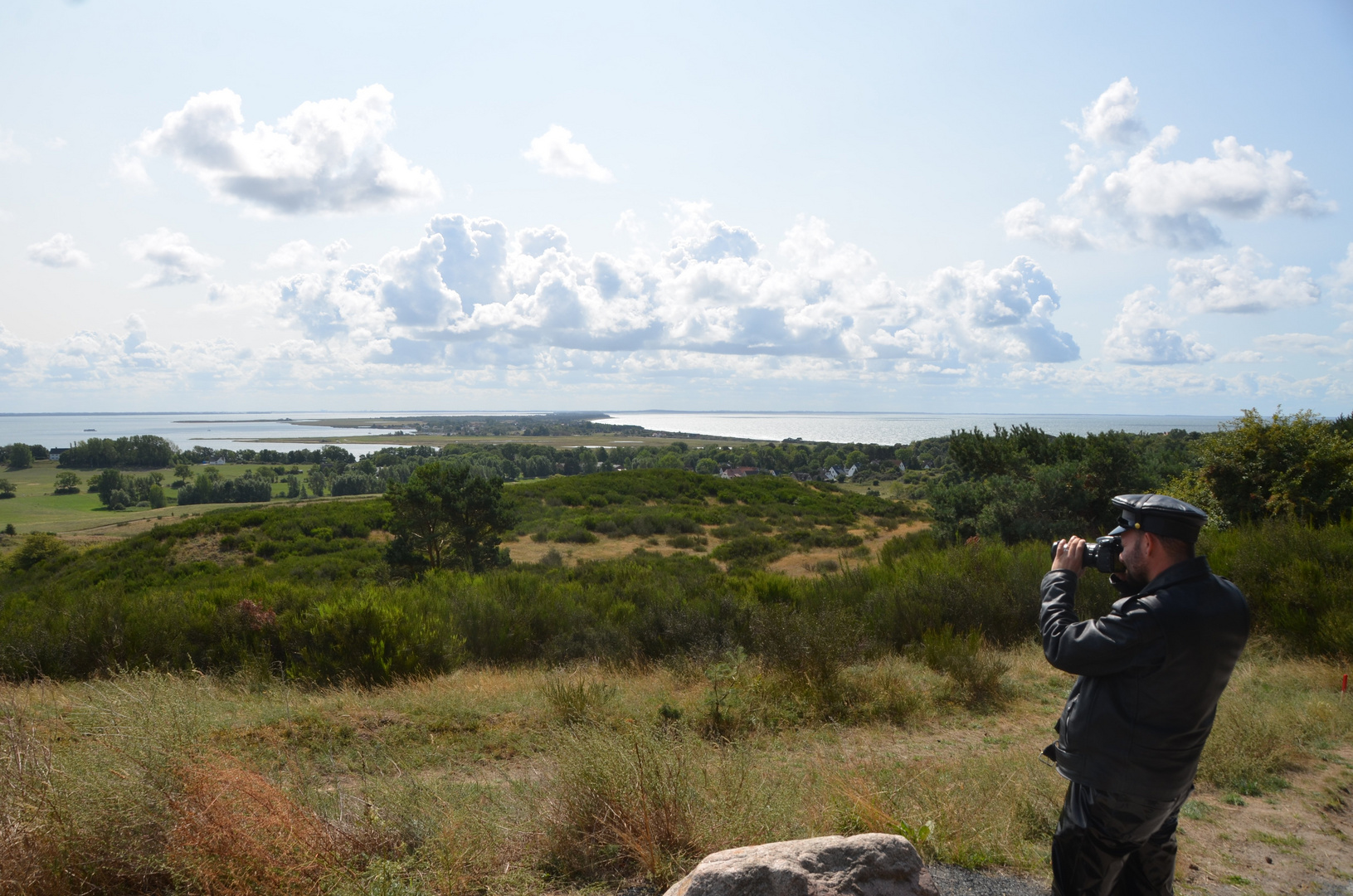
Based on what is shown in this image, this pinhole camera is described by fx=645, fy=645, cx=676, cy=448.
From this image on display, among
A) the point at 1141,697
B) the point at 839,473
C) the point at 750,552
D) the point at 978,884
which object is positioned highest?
the point at 1141,697

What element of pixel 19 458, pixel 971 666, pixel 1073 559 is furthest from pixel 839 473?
pixel 19 458

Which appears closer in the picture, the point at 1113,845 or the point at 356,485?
the point at 1113,845

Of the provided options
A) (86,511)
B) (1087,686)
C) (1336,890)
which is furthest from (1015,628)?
(86,511)

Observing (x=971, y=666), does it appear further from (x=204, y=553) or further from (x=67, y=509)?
(x=67, y=509)

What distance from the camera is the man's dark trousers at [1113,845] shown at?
233cm

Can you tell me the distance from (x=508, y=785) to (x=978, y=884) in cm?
319

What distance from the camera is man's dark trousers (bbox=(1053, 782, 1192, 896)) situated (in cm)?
233

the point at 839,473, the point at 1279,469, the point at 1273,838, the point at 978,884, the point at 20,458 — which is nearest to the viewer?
the point at 978,884

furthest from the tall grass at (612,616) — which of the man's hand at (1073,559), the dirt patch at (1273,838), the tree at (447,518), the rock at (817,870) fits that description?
the tree at (447,518)

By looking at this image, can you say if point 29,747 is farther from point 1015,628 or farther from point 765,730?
point 1015,628

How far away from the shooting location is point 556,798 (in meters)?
3.78

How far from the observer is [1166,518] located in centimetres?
233

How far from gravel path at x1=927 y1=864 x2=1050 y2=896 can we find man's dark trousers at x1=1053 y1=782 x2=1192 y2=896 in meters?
0.91

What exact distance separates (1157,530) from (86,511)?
7361cm
